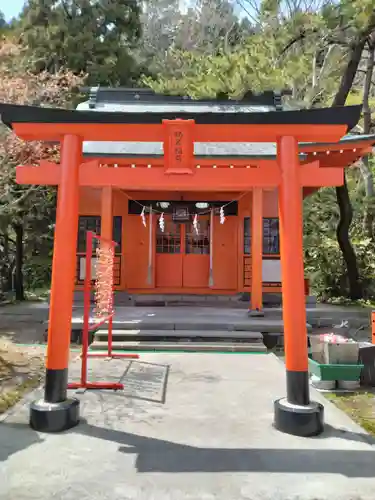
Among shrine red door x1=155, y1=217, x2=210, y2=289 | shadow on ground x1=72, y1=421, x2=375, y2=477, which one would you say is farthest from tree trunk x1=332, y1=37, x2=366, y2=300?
shadow on ground x1=72, y1=421, x2=375, y2=477

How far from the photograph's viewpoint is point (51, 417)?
4.44 m

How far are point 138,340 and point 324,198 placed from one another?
38.0 feet

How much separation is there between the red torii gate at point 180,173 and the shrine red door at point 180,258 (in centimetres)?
784

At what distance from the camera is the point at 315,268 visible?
17.2 metres

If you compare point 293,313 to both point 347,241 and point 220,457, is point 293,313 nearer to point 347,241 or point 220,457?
point 220,457

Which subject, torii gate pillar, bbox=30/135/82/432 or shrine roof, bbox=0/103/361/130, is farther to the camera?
shrine roof, bbox=0/103/361/130

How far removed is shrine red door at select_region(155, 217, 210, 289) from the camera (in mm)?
12891

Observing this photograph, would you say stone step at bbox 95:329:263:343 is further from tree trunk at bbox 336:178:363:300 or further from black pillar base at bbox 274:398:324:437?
tree trunk at bbox 336:178:363:300

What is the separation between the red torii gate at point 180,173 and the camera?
4.67 m

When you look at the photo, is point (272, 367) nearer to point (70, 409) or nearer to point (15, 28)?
point (70, 409)

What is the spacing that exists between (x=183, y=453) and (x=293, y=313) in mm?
1848

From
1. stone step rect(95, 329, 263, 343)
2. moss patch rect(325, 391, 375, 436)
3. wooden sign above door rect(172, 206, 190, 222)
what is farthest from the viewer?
wooden sign above door rect(172, 206, 190, 222)

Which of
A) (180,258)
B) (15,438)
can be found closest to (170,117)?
(15,438)

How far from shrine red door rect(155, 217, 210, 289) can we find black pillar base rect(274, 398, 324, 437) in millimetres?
8382
